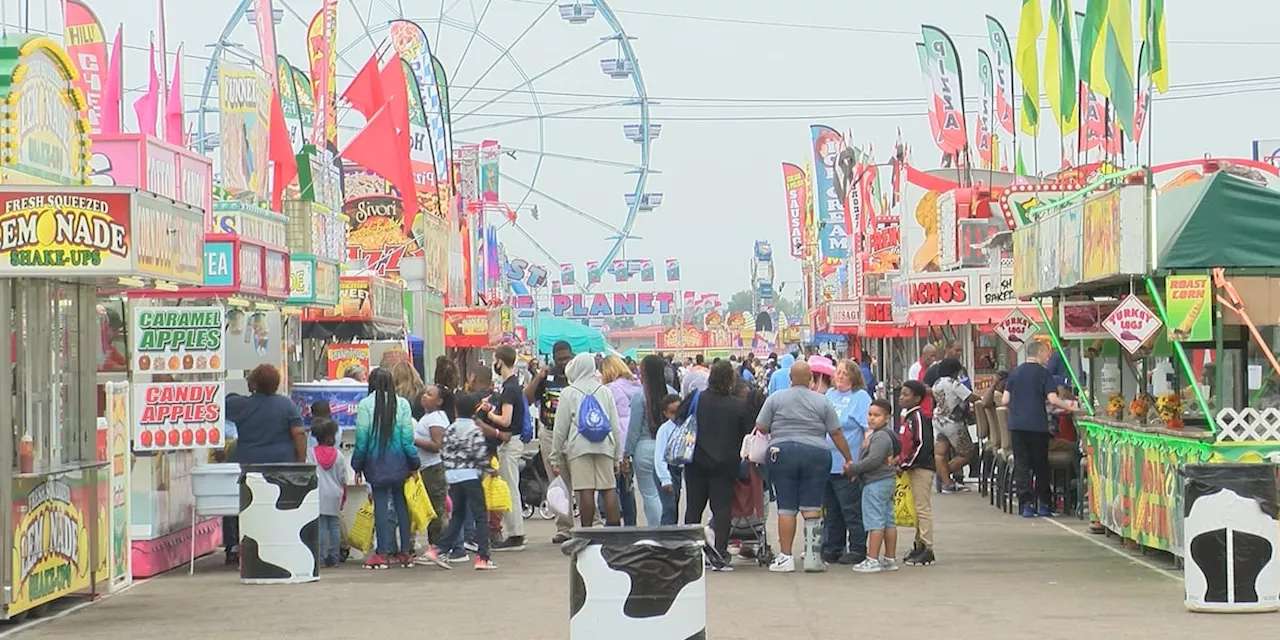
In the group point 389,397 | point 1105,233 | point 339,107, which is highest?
point 339,107

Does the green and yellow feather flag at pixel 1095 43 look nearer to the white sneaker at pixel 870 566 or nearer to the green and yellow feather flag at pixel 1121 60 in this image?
the green and yellow feather flag at pixel 1121 60

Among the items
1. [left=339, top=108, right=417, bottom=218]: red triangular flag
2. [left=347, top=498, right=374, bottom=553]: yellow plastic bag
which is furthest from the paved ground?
[left=339, top=108, right=417, bottom=218]: red triangular flag

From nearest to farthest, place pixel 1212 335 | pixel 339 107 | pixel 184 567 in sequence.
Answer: pixel 1212 335
pixel 184 567
pixel 339 107

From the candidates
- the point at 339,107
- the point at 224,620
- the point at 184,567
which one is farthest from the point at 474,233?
the point at 224,620

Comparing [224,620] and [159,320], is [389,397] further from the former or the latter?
[224,620]

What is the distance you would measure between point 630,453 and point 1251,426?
5.04 meters

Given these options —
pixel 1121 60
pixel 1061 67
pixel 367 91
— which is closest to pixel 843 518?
pixel 1121 60

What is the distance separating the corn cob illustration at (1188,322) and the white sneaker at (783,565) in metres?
3.21

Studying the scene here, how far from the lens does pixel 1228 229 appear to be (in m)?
12.6

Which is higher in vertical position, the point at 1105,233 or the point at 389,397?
the point at 1105,233

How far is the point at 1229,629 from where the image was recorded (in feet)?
34.0

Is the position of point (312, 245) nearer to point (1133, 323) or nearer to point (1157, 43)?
point (1157, 43)

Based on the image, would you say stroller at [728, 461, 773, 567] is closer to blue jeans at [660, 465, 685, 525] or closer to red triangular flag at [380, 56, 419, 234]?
blue jeans at [660, 465, 685, 525]

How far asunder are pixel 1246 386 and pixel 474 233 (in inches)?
1650
